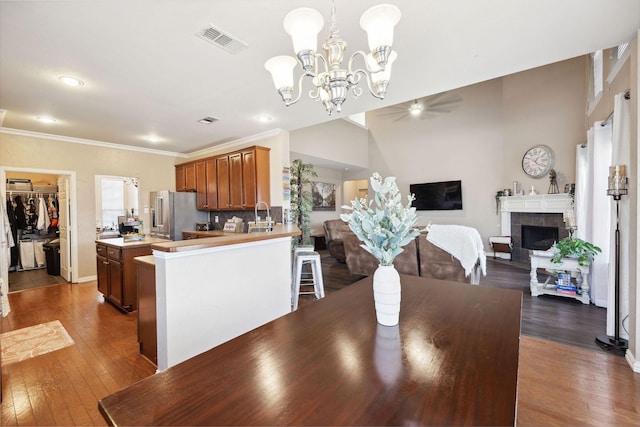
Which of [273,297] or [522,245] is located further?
[522,245]

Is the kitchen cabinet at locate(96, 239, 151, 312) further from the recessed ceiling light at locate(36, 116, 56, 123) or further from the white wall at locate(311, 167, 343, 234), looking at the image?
the white wall at locate(311, 167, 343, 234)

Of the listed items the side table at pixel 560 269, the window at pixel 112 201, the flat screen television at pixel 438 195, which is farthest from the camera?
the flat screen television at pixel 438 195

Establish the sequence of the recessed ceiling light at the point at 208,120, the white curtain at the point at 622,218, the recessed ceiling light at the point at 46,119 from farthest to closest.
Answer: the recessed ceiling light at the point at 208,120
the recessed ceiling light at the point at 46,119
the white curtain at the point at 622,218

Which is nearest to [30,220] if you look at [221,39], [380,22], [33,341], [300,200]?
[33,341]

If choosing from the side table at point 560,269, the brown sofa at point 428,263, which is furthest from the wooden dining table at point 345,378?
the side table at point 560,269

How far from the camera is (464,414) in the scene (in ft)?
2.17

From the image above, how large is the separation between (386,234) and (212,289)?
1610mm

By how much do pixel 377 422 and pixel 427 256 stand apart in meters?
3.82

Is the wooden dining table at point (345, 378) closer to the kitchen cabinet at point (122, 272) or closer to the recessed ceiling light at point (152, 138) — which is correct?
the kitchen cabinet at point (122, 272)

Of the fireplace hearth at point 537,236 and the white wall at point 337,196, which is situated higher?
the white wall at point 337,196

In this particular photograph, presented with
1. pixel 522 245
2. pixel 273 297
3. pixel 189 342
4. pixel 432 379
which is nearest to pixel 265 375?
pixel 432 379

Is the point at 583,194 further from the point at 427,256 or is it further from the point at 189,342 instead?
the point at 189,342

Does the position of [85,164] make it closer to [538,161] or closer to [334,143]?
[334,143]

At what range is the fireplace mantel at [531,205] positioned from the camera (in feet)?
18.2
